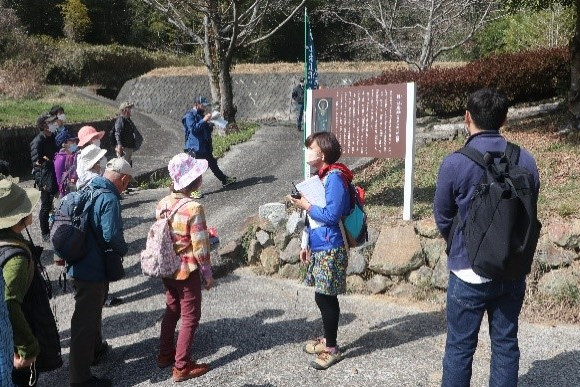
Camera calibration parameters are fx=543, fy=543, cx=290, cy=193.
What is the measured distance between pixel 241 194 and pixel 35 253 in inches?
220

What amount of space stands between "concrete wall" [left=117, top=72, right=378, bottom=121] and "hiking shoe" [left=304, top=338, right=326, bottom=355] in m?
14.7

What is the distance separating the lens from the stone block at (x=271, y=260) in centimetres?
557

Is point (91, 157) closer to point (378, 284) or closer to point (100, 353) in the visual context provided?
point (100, 353)

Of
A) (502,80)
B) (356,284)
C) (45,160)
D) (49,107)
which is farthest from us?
(49,107)

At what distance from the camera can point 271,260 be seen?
5.58 metres

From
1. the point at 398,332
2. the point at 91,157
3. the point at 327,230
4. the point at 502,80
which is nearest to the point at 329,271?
the point at 327,230

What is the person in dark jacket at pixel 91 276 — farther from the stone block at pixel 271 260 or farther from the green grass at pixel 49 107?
the green grass at pixel 49 107

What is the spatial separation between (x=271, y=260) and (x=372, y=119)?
185 cm

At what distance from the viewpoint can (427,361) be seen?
364 centimetres

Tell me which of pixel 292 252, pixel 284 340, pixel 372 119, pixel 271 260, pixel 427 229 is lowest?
pixel 284 340

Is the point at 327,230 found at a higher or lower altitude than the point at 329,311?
higher

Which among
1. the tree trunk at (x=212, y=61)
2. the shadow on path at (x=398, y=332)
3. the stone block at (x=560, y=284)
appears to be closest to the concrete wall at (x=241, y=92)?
the tree trunk at (x=212, y=61)

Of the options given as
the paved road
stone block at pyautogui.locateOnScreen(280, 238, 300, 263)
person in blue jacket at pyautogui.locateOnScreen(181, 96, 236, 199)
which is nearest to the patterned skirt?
the paved road

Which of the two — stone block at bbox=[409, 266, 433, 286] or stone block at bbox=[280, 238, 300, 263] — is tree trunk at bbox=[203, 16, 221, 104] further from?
stone block at bbox=[409, 266, 433, 286]
